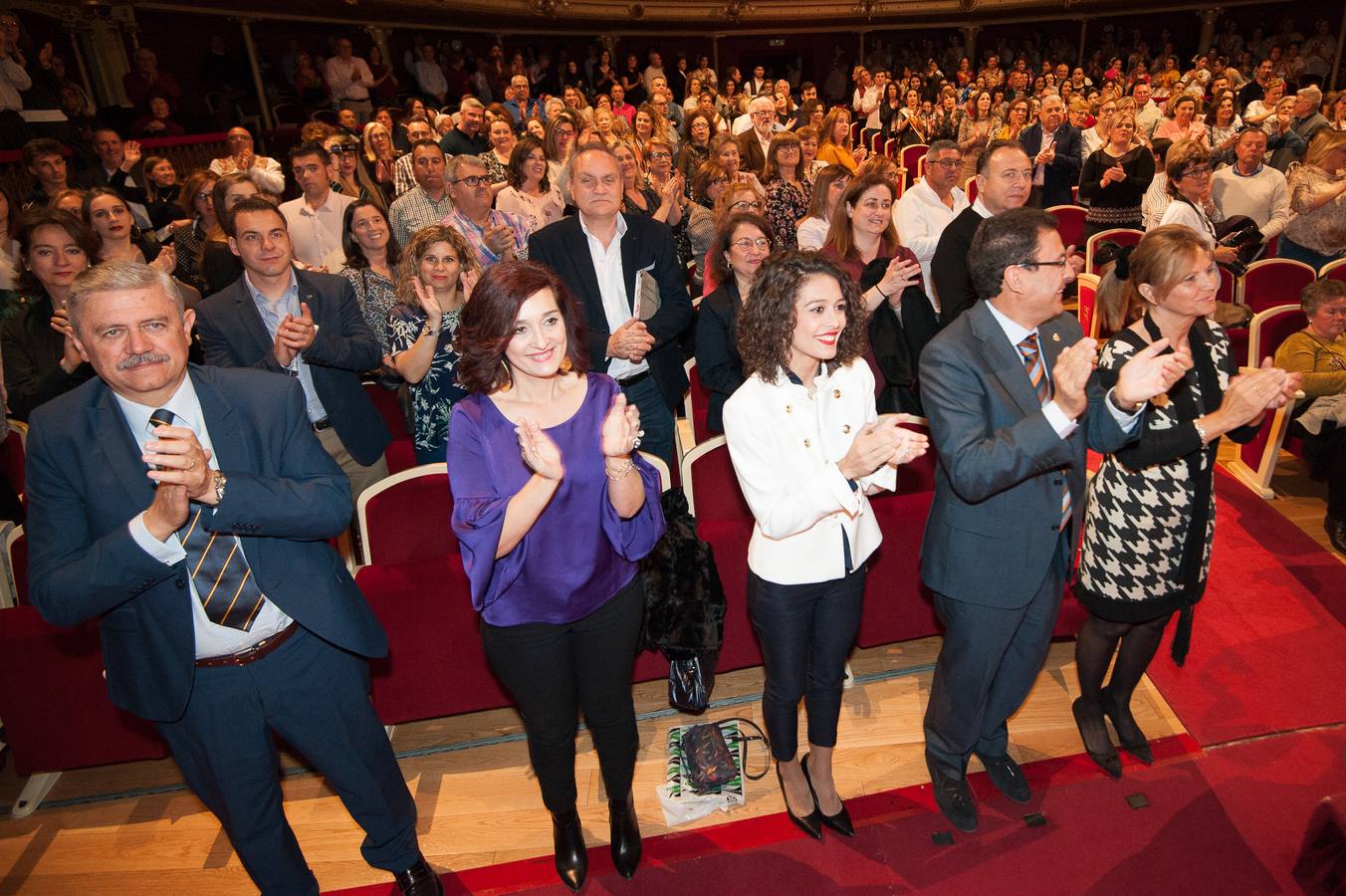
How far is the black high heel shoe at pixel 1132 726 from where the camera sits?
8.49ft

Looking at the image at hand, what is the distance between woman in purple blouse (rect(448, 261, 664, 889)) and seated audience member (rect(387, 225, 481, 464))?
1.11 m

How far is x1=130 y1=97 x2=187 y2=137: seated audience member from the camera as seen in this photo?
8.38 metres

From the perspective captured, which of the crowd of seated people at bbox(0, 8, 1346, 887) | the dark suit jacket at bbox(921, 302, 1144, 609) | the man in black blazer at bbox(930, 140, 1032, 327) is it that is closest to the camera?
the dark suit jacket at bbox(921, 302, 1144, 609)

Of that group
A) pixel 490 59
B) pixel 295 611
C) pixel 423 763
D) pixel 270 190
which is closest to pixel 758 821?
pixel 423 763

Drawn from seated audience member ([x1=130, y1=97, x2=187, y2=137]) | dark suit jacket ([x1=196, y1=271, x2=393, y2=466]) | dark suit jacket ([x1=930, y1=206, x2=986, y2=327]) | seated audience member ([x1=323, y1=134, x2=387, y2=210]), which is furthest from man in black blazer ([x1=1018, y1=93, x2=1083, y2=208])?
seated audience member ([x1=130, y1=97, x2=187, y2=137])

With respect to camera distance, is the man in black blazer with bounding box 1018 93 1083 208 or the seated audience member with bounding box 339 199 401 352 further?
the man in black blazer with bounding box 1018 93 1083 208

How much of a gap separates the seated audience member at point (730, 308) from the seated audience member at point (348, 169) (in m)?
2.77

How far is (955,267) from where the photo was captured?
11.5 ft

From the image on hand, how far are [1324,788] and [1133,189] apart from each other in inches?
198

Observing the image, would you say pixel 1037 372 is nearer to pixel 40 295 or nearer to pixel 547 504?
pixel 547 504

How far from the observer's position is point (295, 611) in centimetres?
187

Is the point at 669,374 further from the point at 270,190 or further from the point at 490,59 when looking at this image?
the point at 490,59

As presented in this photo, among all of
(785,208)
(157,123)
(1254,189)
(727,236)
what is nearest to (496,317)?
(727,236)

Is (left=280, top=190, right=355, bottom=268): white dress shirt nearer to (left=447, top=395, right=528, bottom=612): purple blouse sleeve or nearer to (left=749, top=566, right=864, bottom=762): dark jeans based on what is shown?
(left=447, top=395, right=528, bottom=612): purple blouse sleeve
